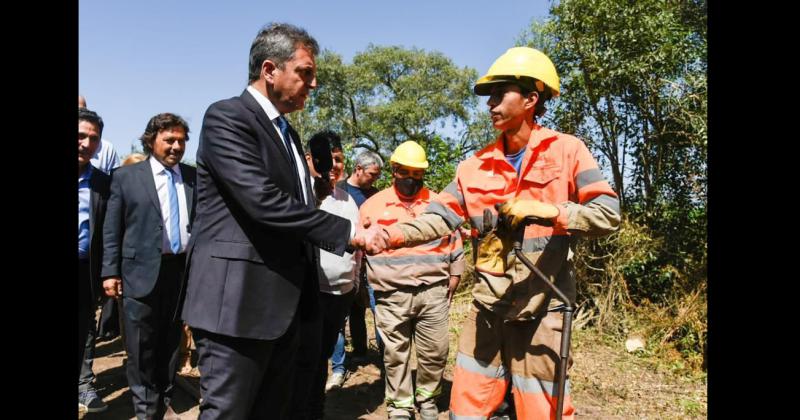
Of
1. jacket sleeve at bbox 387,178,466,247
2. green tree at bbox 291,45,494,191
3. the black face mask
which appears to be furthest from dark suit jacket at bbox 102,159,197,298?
green tree at bbox 291,45,494,191

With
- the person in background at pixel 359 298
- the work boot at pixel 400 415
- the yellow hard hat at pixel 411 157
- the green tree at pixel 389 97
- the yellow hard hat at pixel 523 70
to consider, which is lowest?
the work boot at pixel 400 415

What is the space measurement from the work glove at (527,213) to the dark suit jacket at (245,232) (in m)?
0.78

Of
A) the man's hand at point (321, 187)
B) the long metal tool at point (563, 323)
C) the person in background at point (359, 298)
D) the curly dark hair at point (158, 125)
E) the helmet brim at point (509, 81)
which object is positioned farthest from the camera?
the person in background at point (359, 298)

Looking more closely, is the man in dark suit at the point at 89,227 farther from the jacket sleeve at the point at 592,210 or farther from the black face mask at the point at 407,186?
the jacket sleeve at the point at 592,210

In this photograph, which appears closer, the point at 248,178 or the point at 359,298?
the point at 248,178

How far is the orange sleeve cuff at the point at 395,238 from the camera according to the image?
291cm

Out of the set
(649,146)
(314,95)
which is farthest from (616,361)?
(314,95)

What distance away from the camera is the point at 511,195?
281 cm

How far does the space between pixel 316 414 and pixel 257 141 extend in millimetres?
2491

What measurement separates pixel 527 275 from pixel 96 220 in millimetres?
3159

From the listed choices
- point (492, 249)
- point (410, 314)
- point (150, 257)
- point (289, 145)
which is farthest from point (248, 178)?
point (410, 314)

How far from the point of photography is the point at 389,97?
118ft

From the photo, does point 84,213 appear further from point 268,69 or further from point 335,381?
point 335,381

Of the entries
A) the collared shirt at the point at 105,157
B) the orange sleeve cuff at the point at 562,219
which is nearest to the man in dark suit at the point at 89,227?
the collared shirt at the point at 105,157
